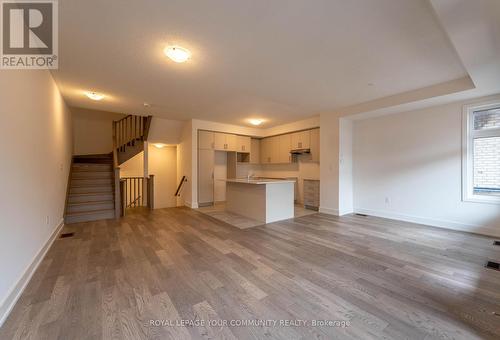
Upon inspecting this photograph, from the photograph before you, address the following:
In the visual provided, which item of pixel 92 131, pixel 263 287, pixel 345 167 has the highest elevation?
pixel 92 131

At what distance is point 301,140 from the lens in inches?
258

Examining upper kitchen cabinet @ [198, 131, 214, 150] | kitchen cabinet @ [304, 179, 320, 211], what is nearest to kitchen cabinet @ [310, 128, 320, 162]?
kitchen cabinet @ [304, 179, 320, 211]

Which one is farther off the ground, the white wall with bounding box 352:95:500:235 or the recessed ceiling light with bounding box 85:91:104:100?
the recessed ceiling light with bounding box 85:91:104:100

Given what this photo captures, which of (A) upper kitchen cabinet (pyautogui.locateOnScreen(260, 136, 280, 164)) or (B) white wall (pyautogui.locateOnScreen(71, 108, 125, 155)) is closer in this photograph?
(B) white wall (pyautogui.locateOnScreen(71, 108, 125, 155))

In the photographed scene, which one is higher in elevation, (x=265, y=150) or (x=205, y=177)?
(x=265, y=150)

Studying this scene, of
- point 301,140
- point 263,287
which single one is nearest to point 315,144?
point 301,140

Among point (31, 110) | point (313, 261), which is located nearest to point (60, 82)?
point (31, 110)

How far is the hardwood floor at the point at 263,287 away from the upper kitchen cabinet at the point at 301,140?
11.1 feet

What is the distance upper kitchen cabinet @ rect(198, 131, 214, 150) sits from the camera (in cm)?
641

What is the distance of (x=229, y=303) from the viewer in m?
1.83

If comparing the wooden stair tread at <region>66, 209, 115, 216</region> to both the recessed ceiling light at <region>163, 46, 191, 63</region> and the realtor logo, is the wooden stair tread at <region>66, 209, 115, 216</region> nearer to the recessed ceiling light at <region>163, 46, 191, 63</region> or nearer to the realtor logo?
the realtor logo

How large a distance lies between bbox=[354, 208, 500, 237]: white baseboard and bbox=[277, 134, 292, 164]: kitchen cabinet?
2722 millimetres

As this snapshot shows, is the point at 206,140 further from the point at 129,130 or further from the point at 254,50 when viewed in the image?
the point at 254,50

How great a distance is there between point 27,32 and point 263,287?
3.87 metres
